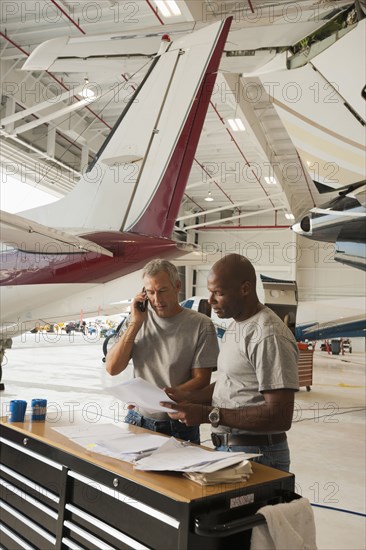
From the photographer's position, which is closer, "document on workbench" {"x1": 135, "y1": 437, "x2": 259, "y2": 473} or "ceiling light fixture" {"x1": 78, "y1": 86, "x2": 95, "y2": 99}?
"document on workbench" {"x1": 135, "y1": 437, "x2": 259, "y2": 473}

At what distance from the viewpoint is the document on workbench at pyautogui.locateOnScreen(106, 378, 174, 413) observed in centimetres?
208

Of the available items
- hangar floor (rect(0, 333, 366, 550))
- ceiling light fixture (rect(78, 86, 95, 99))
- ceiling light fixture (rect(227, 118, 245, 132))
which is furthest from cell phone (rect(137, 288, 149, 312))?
ceiling light fixture (rect(227, 118, 245, 132))

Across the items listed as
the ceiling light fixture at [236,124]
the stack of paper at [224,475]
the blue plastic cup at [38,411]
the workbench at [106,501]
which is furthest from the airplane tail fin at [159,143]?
the ceiling light fixture at [236,124]

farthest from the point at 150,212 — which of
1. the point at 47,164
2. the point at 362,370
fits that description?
the point at 362,370

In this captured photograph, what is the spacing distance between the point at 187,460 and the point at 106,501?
339mm

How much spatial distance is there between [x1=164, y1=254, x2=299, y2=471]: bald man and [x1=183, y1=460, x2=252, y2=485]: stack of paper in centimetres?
24

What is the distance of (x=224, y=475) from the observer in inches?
65.2

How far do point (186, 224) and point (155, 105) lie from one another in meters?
22.6

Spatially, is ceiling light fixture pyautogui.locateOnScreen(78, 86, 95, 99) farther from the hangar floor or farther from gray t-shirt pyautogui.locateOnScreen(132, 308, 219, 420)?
gray t-shirt pyautogui.locateOnScreen(132, 308, 219, 420)

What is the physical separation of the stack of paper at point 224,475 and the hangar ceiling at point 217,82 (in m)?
4.92

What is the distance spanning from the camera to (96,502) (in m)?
1.85

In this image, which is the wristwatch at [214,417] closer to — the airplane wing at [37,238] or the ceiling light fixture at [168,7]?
the airplane wing at [37,238]

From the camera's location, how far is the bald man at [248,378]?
193cm

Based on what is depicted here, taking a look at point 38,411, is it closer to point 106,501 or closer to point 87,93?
point 106,501
